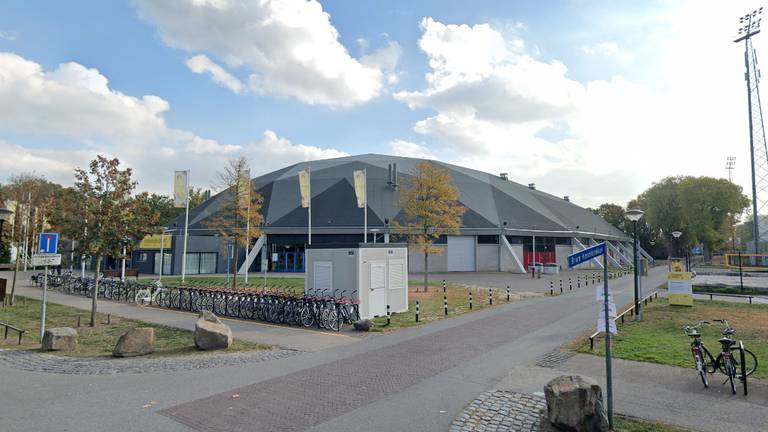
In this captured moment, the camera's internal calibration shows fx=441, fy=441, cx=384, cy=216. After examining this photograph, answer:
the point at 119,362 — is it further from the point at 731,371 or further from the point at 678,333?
the point at 678,333

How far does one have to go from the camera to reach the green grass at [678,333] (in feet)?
32.6

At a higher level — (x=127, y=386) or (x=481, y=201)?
(x=481, y=201)

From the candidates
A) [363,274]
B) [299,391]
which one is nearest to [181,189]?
[363,274]

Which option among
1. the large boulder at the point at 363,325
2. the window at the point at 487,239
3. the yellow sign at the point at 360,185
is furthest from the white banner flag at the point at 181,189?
the window at the point at 487,239

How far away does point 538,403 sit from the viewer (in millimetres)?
7008

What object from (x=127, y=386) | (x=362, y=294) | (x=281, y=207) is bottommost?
(x=127, y=386)

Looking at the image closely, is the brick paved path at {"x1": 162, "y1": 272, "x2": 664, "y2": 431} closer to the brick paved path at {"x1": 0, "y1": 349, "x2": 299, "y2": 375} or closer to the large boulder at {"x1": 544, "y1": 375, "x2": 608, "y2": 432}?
the brick paved path at {"x1": 0, "y1": 349, "x2": 299, "y2": 375}

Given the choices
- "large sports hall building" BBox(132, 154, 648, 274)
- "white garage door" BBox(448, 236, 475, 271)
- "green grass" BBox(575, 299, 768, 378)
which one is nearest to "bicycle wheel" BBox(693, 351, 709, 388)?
"green grass" BBox(575, 299, 768, 378)

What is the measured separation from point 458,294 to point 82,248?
17.0m

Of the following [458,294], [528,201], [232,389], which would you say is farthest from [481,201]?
[232,389]

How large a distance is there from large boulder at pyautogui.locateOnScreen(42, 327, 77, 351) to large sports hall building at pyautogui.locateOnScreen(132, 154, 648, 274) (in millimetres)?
25640

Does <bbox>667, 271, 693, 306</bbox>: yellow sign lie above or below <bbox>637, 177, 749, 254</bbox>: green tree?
below

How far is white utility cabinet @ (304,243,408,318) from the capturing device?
611 inches

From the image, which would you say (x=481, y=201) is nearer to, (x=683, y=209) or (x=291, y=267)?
(x=291, y=267)
